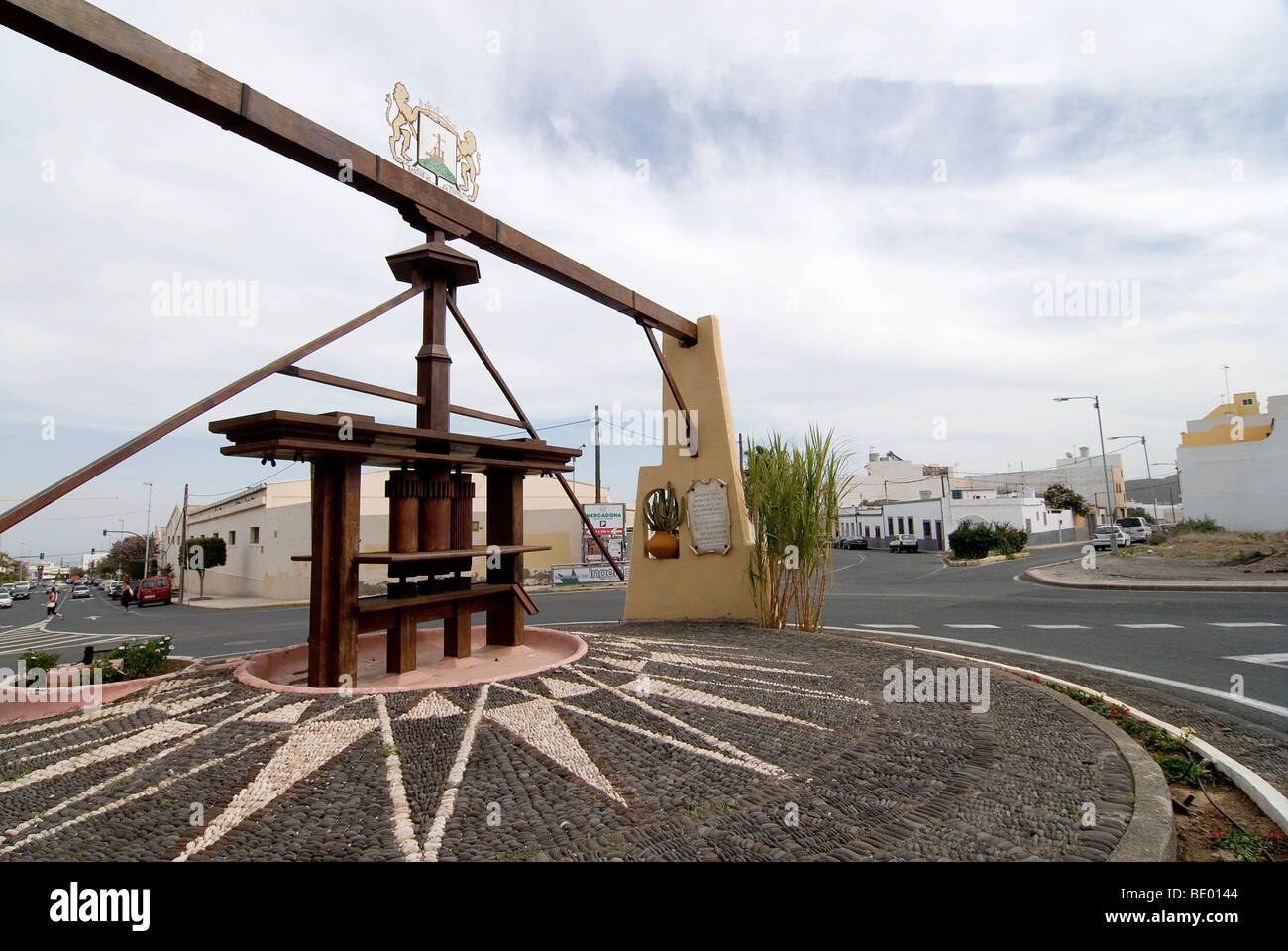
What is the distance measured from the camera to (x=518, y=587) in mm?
5641

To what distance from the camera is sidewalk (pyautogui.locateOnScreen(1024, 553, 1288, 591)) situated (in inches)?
482

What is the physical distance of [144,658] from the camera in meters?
4.73

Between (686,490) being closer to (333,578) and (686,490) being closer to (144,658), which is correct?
(333,578)

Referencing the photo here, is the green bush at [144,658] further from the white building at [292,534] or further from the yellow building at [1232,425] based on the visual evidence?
the yellow building at [1232,425]

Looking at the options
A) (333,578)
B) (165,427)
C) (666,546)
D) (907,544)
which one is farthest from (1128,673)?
(907,544)

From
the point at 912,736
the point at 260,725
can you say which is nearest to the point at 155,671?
the point at 260,725

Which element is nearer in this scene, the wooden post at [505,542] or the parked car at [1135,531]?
the wooden post at [505,542]

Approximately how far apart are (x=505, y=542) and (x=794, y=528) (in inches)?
134

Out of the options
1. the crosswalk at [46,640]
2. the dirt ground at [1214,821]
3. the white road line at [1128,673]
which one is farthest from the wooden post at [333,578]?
the crosswalk at [46,640]

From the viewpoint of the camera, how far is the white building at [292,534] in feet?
88.8

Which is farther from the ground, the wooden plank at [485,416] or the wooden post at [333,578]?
the wooden plank at [485,416]

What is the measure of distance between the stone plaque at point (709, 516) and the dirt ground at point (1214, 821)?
217 inches
